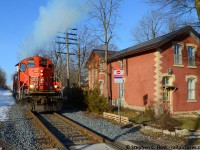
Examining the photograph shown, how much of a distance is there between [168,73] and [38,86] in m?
10.2

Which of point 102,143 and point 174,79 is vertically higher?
point 174,79

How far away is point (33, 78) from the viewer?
1916cm

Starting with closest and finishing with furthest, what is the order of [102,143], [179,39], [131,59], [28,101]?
[102,143] → [28,101] → [179,39] → [131,59]

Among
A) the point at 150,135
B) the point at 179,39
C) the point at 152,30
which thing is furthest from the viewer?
the point at 152,30

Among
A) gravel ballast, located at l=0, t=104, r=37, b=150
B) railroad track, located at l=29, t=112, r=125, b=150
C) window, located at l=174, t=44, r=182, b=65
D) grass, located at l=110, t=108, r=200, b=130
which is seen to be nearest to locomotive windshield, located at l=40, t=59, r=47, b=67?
gravel ballast, located at l=0, t=104, r=37, b=150

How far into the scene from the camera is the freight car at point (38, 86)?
18.2m

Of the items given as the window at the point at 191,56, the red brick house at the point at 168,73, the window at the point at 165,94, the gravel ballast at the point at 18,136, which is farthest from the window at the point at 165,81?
the gravel ballast at the point at 18,136

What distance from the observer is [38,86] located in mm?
19078

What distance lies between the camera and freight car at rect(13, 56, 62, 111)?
1817 centimetres

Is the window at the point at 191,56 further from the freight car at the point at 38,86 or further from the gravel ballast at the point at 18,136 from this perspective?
the gravel ballast at the point at 18,136

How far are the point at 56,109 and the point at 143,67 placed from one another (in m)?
8.25

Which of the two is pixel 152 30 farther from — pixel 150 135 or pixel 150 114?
pixel 150 135

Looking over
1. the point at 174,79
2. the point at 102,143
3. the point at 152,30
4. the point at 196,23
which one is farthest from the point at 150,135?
the point at 152,30

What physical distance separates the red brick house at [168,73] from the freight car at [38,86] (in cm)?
515
